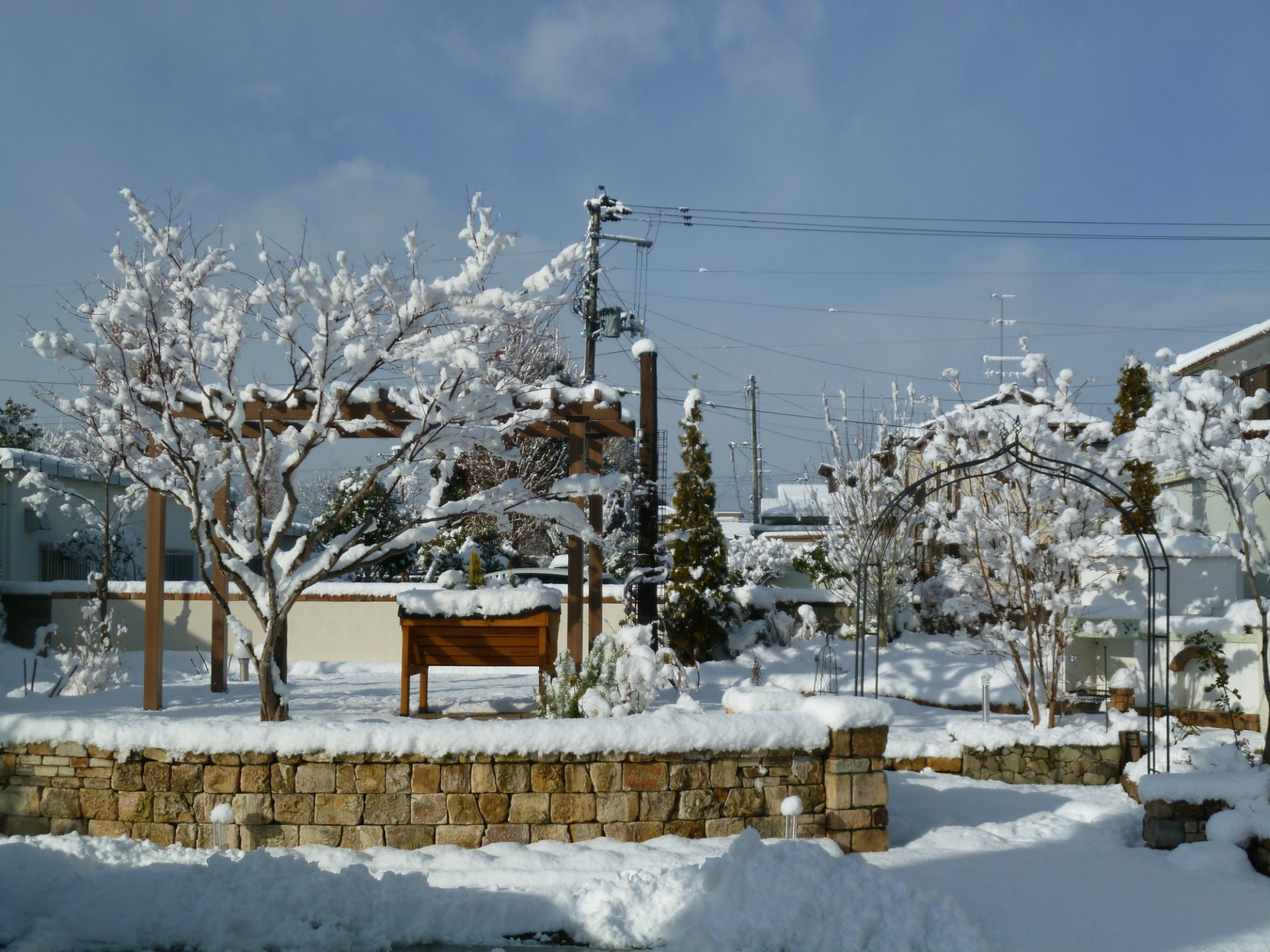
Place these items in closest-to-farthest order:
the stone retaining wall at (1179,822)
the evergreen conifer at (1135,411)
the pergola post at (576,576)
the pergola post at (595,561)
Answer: the stone retaining wall at (1179,822) → the pergola post at (576,576) → the pergola post at (595,561) → the evergreen conifer at (1135,411)

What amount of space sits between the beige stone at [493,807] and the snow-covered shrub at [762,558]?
558 inches

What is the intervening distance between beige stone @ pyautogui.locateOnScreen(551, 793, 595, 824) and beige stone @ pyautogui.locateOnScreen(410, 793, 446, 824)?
0.65 metres

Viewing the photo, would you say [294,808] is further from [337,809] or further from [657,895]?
[657,895]

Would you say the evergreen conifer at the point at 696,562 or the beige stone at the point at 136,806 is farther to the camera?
the evergreen conifer at the point at 696,562

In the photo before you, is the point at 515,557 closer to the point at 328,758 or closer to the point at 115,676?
the point at 115,676

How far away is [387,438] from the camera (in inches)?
403

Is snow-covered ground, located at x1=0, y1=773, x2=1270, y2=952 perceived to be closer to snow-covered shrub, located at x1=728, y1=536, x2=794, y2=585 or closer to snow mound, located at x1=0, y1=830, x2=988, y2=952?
snow mound, located at x1=0, y1=830, x2=988, y2=952

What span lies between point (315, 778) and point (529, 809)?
126 cm

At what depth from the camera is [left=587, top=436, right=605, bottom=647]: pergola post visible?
1034 centimetres

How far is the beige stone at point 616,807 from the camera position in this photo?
20.0ft

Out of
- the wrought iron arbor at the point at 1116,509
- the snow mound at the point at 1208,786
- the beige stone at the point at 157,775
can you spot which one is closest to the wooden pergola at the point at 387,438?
the wrought iron arbor at the point at 1116,509

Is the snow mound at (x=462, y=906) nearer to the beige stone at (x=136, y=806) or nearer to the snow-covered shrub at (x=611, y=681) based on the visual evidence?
the beige stone at (x=136, y=806)

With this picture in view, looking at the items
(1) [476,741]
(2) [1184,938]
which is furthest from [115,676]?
(2) [1184,938]

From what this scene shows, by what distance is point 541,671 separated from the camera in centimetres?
924
